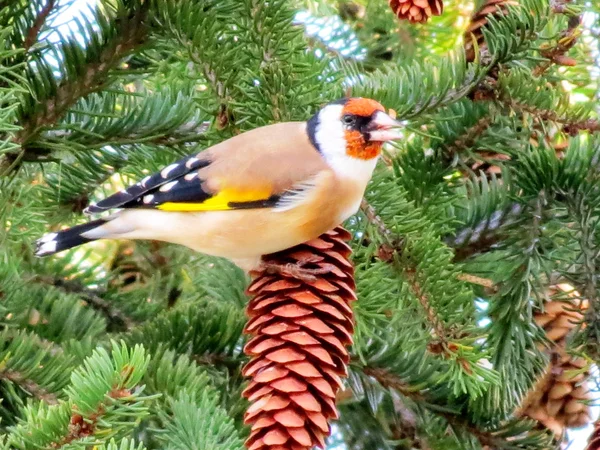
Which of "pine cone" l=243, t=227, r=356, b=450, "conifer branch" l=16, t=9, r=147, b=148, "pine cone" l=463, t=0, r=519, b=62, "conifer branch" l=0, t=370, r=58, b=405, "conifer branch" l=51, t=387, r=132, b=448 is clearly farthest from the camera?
"pine cone" l=463, t=0, r=519, b=62

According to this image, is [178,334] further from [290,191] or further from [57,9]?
[57,9]

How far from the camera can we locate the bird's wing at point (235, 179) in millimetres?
1346

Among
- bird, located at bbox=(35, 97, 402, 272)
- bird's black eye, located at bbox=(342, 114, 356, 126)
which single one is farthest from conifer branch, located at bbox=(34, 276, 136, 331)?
bird's black eye, located at bbox=(342, 114, 356, 126)

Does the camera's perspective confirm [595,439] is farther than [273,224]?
No

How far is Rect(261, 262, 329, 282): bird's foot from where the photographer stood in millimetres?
1188

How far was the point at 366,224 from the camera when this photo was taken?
4.29ft

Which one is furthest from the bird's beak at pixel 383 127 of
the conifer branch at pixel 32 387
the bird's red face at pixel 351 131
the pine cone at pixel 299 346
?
the conifer branch at pixel 32 387

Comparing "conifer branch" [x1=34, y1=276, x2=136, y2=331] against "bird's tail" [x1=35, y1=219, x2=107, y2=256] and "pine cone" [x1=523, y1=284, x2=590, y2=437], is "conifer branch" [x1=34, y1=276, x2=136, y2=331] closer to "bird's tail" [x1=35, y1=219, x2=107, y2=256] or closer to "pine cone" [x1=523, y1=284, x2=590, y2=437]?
"bird's tail" [x1=35, y1=219, x2=107, y2=256]

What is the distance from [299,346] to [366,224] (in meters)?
0.25

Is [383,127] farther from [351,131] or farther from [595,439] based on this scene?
[595,439]

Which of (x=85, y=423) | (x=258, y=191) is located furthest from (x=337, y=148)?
(x=85, y=423)

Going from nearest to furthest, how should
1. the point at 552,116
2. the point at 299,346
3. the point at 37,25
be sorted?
the point at 299,346 → the point at 37,25 → the point at 552,116

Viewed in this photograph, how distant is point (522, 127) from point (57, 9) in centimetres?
73

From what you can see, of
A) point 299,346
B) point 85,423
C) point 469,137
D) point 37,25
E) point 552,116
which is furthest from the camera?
point 469,137
